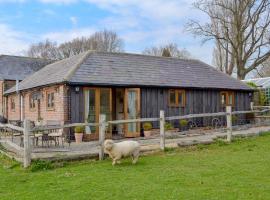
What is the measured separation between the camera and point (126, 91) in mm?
17531

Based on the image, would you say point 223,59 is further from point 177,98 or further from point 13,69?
point 177,98

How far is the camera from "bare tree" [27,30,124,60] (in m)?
55.5

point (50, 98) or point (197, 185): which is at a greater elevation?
point (50, 98)

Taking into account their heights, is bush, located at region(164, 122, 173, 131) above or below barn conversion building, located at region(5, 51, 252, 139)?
below

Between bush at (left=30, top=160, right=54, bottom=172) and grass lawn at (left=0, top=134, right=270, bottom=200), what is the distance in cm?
23

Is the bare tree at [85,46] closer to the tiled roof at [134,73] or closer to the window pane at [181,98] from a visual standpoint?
the tiled roof at [134,73]

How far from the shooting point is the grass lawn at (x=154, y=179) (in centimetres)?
716

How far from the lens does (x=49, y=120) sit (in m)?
17.6

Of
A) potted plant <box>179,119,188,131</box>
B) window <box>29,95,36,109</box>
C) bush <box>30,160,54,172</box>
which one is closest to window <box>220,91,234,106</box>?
potted plant <box>179,119,188,131</box>

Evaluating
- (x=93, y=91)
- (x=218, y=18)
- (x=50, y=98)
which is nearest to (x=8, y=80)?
(x=50, y=98)

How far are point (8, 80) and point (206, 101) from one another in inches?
754

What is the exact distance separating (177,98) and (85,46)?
1505 inches

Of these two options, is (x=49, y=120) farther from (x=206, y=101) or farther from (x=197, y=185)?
(x=197, y=185)

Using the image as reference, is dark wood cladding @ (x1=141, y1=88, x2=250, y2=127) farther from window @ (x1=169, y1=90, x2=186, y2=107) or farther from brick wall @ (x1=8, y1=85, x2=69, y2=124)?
brick wall @ (x1=8, y1=85, x2=69, y2=124)
